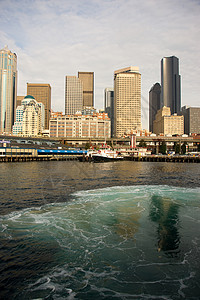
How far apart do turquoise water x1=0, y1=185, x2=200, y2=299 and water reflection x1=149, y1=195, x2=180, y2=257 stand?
0.05 meters

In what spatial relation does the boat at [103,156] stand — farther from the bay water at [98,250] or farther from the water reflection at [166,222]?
the bay water at [98,250]

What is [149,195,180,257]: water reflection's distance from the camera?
38.9 feet

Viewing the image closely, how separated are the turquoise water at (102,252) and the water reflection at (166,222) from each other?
0.05 metres

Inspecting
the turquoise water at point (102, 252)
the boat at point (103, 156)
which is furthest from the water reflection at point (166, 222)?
the boat at point (103, 156)

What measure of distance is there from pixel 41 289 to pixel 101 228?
655 cm

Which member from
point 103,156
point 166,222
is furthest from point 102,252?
point 103,156

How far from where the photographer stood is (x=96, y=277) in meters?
9.25

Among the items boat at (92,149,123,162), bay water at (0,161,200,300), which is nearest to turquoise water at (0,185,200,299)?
bay water at (0,161,200,300)

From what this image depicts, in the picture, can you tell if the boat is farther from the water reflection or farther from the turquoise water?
the turquoise water

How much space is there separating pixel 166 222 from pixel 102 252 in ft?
21.9

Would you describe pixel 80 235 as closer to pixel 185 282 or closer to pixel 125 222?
pixel 125 222

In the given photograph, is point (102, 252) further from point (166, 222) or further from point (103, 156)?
point (103, 156)

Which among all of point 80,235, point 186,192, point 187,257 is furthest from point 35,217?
point 186,192

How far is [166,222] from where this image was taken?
1594 cm
